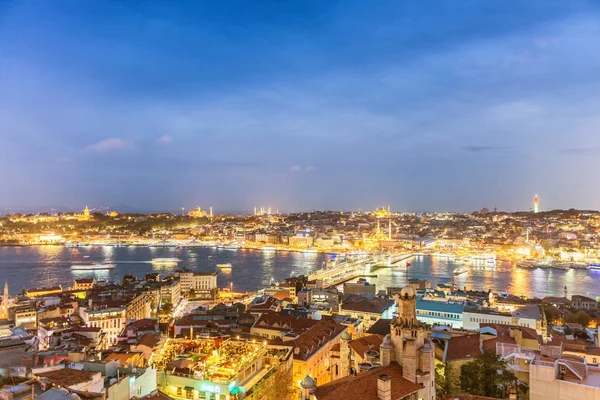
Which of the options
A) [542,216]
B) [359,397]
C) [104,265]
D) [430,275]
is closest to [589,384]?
[359,397]

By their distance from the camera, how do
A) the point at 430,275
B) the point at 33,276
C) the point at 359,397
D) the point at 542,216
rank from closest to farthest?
the point at 359,397, the point at 33,276, the point at 430,275, the point at 542,216

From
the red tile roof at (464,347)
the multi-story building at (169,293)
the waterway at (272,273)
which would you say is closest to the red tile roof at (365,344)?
the red tile roof at (464,347)

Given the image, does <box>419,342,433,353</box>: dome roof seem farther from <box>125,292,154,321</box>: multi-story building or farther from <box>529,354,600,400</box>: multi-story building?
<box>125,292,154,321</box>: multi-story building

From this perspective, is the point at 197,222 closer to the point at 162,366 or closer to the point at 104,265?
the point at 104,265

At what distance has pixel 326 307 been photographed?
13.7 m

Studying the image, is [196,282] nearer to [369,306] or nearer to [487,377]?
[369,306]

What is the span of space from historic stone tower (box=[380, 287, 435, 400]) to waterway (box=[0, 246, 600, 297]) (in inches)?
709

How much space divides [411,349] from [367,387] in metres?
0.53

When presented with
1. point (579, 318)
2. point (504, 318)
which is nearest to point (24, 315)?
point (504, 318)

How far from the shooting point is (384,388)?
3.58 m

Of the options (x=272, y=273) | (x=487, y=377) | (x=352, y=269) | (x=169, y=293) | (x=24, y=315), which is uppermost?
(x=487, y=377)

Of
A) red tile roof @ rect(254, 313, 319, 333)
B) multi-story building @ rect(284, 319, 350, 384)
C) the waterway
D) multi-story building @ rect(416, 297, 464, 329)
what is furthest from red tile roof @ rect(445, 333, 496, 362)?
the waterway

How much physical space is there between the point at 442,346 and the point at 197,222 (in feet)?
249

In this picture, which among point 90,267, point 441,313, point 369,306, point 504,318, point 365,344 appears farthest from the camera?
point 90,267
